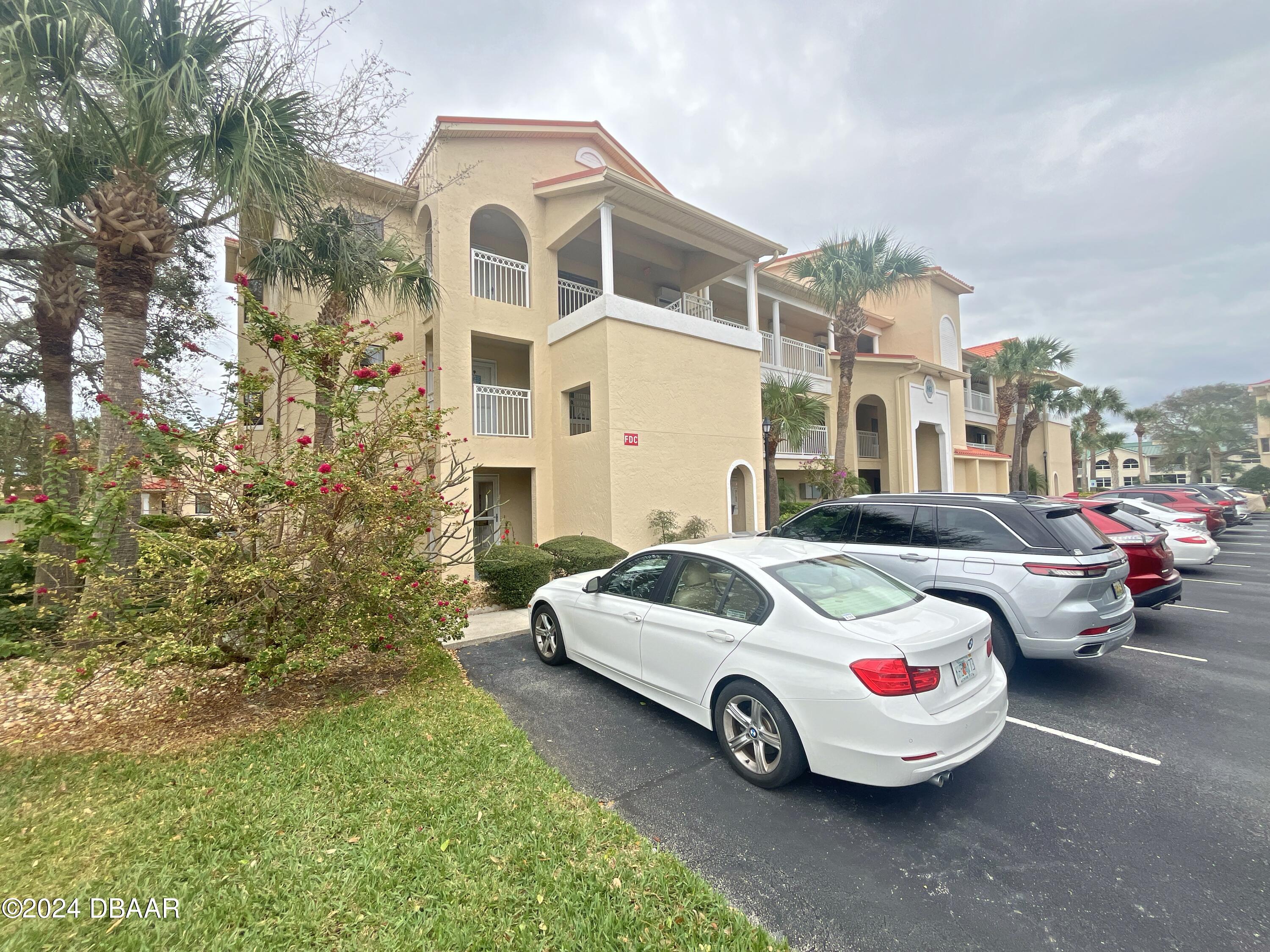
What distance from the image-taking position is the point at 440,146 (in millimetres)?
10961

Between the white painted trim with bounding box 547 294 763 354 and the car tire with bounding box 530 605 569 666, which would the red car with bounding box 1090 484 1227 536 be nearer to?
the white painted trim with bounding box 547 294 763 354

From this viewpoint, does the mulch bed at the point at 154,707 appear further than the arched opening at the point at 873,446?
No

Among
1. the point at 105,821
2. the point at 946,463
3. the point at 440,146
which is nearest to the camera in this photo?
the point at 105,821

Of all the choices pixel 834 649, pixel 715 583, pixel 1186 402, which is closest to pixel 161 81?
pixel 715 583

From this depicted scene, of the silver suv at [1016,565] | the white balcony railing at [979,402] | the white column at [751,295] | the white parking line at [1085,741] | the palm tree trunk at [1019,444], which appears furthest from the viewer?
the white balcony railing at [979,402]

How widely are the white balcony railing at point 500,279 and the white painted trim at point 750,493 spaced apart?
6124 millimetres

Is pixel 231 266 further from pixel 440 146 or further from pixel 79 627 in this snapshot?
pixel 79 627

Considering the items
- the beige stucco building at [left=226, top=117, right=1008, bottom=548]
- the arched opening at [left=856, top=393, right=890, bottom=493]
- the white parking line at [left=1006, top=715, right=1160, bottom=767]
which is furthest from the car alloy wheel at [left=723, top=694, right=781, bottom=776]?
the arched opening at [left=856, top=393, right=890, bottom=493]

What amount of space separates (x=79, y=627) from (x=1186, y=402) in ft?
235

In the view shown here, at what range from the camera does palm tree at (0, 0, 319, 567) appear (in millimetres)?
5059

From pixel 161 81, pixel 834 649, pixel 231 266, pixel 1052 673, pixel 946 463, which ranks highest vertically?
pixel 231 266

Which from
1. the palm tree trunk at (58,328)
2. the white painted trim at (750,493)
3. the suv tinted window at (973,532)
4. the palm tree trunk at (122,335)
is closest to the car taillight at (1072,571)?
the suv tinted window at (973,532)

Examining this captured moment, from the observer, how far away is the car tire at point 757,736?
3252 millimetres

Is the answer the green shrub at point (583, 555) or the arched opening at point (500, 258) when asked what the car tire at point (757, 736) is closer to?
the green shrub at point (583, 555)
